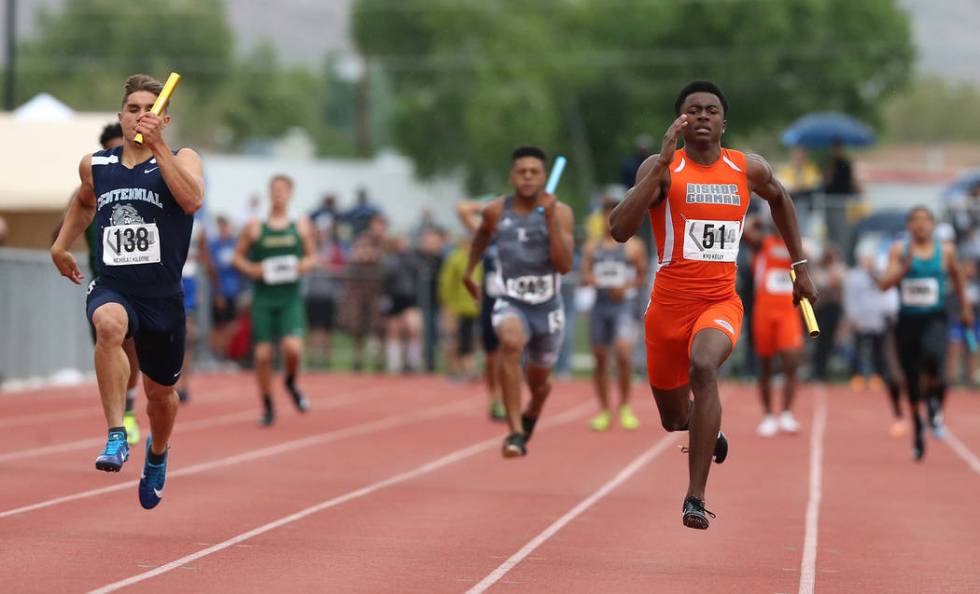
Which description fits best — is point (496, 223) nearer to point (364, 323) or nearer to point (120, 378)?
point (120, 378)

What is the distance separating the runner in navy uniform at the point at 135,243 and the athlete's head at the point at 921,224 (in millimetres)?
8180

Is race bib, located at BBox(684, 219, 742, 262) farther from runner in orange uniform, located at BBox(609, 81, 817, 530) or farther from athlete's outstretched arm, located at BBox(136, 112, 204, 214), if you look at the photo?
athlete's outstretched arm, located at BBox(136, 112, 204, 214)

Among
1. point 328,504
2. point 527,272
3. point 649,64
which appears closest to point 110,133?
point 527,272

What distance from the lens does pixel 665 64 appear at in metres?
86.6

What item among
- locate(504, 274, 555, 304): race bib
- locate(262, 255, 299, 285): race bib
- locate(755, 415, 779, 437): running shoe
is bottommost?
locate(755, 415, 779, 437): running shoe

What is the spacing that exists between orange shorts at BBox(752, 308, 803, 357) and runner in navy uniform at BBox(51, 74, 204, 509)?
945cm

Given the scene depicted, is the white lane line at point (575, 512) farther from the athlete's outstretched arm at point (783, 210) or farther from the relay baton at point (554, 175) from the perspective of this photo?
the relay baton at point (554, 175)

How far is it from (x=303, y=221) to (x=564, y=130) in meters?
64.8

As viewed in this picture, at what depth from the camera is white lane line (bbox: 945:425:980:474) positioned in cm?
1619

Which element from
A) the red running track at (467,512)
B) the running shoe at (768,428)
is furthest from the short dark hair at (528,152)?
the running shoe at (768,428)

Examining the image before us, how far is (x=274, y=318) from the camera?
17844 millimetres

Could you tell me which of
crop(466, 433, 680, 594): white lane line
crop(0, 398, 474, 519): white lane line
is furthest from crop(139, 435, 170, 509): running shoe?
crop(466, 433, 680, 594): white lane line

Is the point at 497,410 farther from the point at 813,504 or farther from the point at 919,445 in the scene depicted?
the point at 813,504

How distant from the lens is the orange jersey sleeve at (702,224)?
31.5ft
